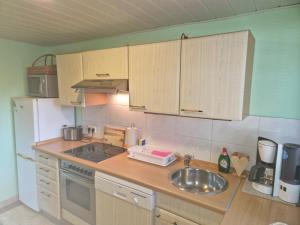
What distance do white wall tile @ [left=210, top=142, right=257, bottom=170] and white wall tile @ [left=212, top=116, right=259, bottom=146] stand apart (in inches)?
1.3

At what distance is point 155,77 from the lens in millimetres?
1675

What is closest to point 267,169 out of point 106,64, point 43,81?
point 106,64

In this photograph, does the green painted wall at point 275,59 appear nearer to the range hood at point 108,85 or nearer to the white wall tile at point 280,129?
the white wall tile at point 280,129

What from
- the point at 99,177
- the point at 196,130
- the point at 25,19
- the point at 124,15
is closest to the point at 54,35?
the point at 25,19

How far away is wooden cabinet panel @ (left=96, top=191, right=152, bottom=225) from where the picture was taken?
4.97 feet

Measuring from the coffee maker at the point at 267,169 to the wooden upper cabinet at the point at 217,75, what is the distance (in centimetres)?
26

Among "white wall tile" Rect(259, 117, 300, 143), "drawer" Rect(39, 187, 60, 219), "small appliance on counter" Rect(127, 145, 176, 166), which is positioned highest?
"white wall tile" Rect(259, 117, 300, 143)

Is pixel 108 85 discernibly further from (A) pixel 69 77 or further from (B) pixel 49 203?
(B) pixel 49 203

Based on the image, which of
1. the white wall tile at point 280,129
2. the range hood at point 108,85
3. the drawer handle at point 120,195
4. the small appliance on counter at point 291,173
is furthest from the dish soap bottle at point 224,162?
the range hood at point 108,85

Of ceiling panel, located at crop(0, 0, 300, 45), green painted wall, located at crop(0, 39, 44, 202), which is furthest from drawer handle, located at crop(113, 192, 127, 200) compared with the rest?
green painted wall, located at crop(0, 39, 44, 202)

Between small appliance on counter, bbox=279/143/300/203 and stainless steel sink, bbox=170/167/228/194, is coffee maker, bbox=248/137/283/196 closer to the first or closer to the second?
small appliance on counter, bbox=279/143/300/203

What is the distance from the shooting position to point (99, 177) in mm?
1731

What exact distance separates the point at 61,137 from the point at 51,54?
1.22m

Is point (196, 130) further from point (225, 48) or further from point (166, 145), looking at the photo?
point (225, 48)
